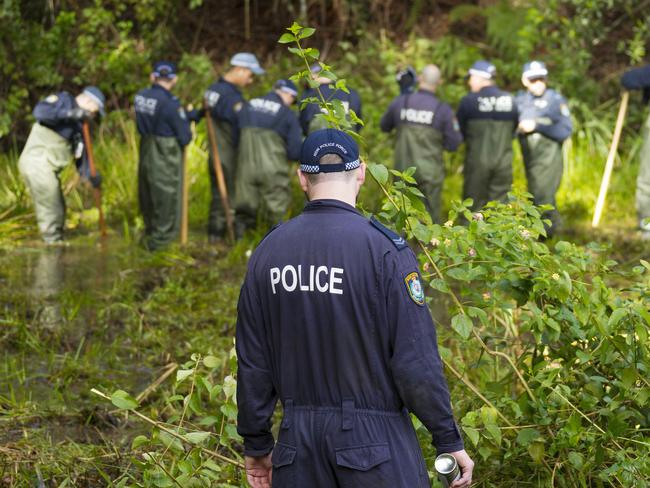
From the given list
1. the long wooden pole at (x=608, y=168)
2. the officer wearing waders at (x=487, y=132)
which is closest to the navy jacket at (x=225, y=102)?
the officer wearing waders at (x=487, y=132)

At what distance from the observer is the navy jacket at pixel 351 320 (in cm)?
336

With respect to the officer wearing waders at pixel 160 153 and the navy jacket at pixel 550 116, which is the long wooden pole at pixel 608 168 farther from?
the officer wearing waders at pixel 160 153

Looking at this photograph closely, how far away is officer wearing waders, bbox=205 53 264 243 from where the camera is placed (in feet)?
35.8

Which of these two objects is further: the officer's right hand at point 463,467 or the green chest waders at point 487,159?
the green chest waders at point 487,159

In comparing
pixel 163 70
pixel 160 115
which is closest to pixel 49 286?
pixel 160 115

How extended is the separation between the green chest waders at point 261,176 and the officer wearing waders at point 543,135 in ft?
8.21

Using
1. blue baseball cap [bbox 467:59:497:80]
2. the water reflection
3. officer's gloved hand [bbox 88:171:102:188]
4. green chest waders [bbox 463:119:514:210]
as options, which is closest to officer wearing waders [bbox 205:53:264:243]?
officer's gloved hand [bbox 88:171:102:188]

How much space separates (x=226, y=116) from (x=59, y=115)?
169 cm

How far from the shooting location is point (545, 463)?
4.47 m

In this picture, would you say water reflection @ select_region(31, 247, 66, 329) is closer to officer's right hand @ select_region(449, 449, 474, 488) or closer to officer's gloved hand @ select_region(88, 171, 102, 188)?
officer's gloved hand @ select_region(88, 171, 102, 188)

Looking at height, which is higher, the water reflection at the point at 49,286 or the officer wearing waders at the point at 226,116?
the officer wearing waders at the point at 226,116

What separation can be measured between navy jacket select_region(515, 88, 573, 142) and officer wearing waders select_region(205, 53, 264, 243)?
2817mm

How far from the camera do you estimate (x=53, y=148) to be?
10.5 metres

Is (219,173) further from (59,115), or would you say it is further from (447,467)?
(447,467)
